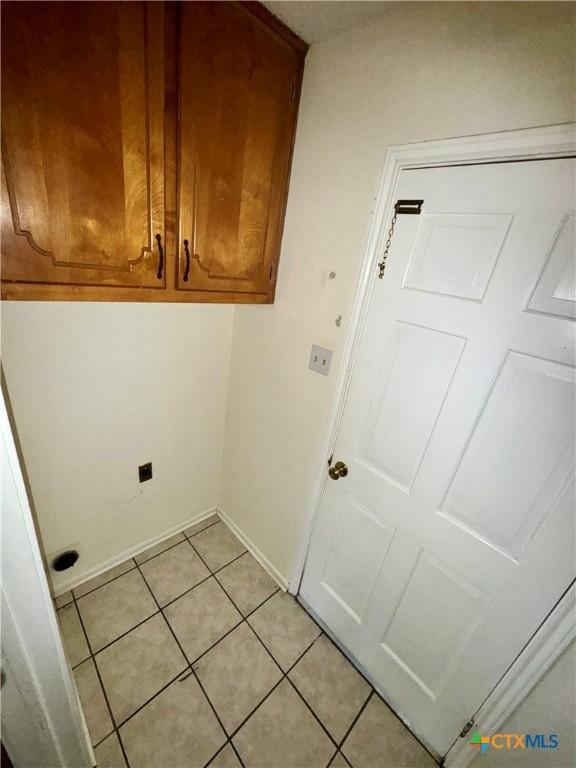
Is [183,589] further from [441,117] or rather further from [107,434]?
[441,117]

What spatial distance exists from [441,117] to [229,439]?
1704 millimetres

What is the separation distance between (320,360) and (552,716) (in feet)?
4.13

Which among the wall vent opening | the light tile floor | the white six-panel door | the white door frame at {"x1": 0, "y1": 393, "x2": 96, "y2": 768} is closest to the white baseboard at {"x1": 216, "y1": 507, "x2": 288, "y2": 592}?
the light tile floor

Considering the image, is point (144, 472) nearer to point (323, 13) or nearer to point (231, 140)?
point (231, 140)

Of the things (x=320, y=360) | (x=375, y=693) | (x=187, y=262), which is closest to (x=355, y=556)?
(x=375, y=693)

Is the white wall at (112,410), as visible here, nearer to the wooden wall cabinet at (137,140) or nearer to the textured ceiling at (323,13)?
the wooden wall cabinet at (137,140)

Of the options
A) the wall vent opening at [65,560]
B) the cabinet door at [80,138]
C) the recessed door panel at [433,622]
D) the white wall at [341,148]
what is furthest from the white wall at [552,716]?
the wall vent opening at [65,560]

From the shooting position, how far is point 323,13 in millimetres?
891

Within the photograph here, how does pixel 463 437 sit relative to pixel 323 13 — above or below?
below

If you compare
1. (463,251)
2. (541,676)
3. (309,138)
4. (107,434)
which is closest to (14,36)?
(309,138)

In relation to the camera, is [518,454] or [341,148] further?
[341,148]

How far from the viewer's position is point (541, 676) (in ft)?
2.68

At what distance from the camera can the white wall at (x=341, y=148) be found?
2.29 feet

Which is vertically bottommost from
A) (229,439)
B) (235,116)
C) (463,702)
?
(463,702)
